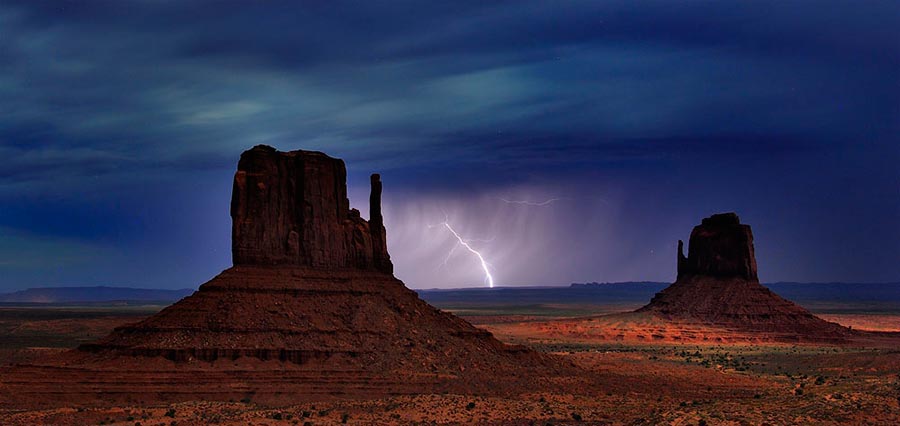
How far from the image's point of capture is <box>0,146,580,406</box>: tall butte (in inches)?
2159

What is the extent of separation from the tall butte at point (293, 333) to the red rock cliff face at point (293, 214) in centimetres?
7

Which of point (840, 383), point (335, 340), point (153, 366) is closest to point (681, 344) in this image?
point (840, 383)

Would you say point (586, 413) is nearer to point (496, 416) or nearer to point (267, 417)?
point (496, 416)

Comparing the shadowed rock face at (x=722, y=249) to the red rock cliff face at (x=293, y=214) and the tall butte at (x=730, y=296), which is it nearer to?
the tall butte at (x=730, y=296)

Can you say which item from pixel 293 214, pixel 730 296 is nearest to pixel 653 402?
pixel 293 214

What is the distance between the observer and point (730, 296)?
422 ft

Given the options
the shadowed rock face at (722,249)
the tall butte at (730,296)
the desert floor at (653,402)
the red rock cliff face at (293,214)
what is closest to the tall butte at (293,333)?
the red rock cliff face at (293,214)

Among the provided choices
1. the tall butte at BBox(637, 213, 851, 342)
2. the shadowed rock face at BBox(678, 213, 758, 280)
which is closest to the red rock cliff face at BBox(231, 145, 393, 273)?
the tall butte at BBox(637, 213, 851, 342)

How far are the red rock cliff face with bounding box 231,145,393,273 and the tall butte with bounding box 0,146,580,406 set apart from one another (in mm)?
71

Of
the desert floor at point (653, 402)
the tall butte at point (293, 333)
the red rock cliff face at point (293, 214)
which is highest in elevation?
the red rock cliff face at point (293, 214)

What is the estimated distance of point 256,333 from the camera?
57.8 metres

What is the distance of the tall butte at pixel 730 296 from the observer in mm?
123000

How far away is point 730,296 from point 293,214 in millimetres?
80109

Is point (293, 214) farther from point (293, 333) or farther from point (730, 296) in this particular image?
point (730, 296)
